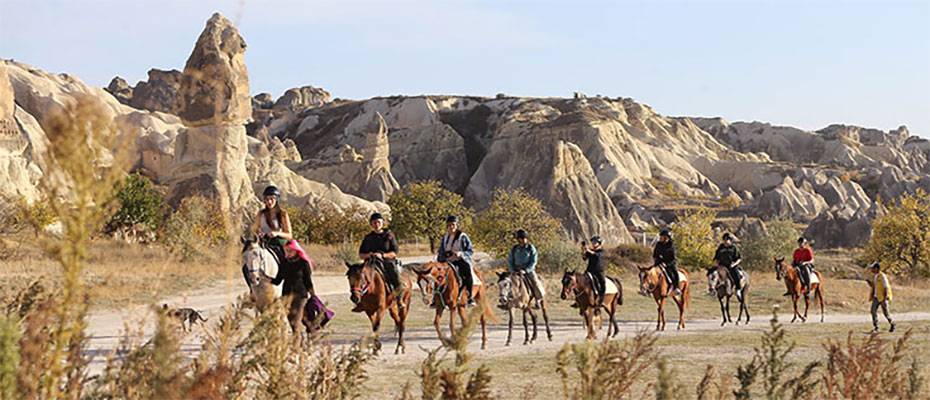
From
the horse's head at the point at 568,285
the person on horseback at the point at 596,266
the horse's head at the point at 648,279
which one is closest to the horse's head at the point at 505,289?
the horse's head at the point at 568,285

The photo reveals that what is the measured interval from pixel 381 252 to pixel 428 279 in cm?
115

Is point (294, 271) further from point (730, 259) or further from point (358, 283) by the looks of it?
point (730, 259)

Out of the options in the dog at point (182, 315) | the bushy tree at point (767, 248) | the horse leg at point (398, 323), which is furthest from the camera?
the bushy tree at point (767, 248)

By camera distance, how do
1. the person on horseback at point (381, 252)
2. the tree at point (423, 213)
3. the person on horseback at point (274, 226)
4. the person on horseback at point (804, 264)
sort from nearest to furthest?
the person on horseback at point (274, 226)
the person on horseback at point (381, 252)
the person on horseback at point (804, 264)
the tree at point (423, 213)

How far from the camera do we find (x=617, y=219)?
Result: 6775cm

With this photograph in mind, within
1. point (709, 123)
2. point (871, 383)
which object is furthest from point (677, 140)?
point (871, 383)

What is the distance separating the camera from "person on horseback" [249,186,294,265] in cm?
1170

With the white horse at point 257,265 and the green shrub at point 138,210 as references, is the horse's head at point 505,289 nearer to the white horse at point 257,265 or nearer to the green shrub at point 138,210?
the white horse at point 257,265

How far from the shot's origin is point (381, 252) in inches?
556

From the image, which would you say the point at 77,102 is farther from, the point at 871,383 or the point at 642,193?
the point at 642,193

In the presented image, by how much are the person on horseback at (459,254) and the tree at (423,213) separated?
36.0 metres

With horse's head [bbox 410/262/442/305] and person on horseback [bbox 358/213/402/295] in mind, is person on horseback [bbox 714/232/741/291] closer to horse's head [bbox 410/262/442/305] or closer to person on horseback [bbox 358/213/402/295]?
horse's head [bbox 410/262/442/305]

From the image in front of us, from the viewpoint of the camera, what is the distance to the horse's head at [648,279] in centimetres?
1911

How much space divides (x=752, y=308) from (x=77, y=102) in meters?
25.8
